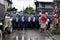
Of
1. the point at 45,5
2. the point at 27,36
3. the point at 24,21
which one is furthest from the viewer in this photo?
the point at 45,5

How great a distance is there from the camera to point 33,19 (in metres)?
27.6

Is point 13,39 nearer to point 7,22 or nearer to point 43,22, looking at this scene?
point 7,22

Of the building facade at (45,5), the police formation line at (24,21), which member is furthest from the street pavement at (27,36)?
the building facade at (45,5)

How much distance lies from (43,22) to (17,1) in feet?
136

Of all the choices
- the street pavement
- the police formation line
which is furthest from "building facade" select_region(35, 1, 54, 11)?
the street pavement

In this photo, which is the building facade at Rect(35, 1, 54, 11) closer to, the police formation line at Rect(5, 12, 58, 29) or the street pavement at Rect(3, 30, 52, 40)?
the police formation line at Rect(5, 12, 58, 29)

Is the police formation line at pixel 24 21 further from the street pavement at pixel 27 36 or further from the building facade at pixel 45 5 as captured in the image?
the building facade at pixel 45 5

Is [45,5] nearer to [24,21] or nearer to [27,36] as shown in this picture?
[24,21]

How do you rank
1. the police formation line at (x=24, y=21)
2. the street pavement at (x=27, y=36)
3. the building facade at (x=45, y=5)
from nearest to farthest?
the street pavement at (x=27, y=36) < the police formation line at (x=24, y=21) < the building facade at (x=45, y=5)

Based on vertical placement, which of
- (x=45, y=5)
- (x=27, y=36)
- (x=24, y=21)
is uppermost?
(x=45, y=5)

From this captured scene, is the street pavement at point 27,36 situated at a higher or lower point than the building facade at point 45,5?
lower

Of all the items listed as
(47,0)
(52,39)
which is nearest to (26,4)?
(47,0)

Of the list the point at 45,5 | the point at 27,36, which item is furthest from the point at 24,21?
the point at 45,5

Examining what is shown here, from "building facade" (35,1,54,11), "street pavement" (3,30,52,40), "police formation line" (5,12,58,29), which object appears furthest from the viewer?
"building facade" (35,1,54,11)
